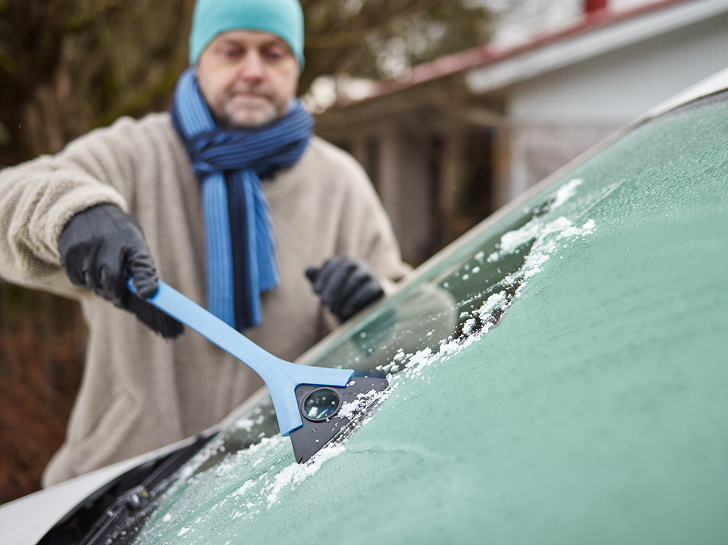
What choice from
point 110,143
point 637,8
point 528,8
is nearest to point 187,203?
point 110,143

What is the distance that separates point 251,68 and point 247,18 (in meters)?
0.16

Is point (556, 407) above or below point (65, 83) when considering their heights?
below

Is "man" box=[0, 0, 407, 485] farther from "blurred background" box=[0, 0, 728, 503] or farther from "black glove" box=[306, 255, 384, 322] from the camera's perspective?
"blurred background" box=[0, 0, 728, 503]

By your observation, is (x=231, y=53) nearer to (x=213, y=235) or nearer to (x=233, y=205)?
(x=233, y=205)

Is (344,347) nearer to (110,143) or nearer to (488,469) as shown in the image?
(488,469)

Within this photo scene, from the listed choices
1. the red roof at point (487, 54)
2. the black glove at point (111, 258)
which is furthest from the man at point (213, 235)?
the red roof at point (487, 54)

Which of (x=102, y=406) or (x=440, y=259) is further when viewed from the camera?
(x=102, y=406)

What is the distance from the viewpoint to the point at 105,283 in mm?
1141

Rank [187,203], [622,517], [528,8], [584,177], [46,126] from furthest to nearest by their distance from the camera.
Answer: [528,8] → [46,126] → [187,203] → [584,177] → [622,517]

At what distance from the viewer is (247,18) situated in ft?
6.02

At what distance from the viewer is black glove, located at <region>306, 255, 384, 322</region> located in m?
1.54

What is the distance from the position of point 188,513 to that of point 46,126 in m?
3.25

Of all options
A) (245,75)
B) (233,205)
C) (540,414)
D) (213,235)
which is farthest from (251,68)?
(540,414)

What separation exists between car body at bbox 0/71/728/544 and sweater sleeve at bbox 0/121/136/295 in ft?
1.83
